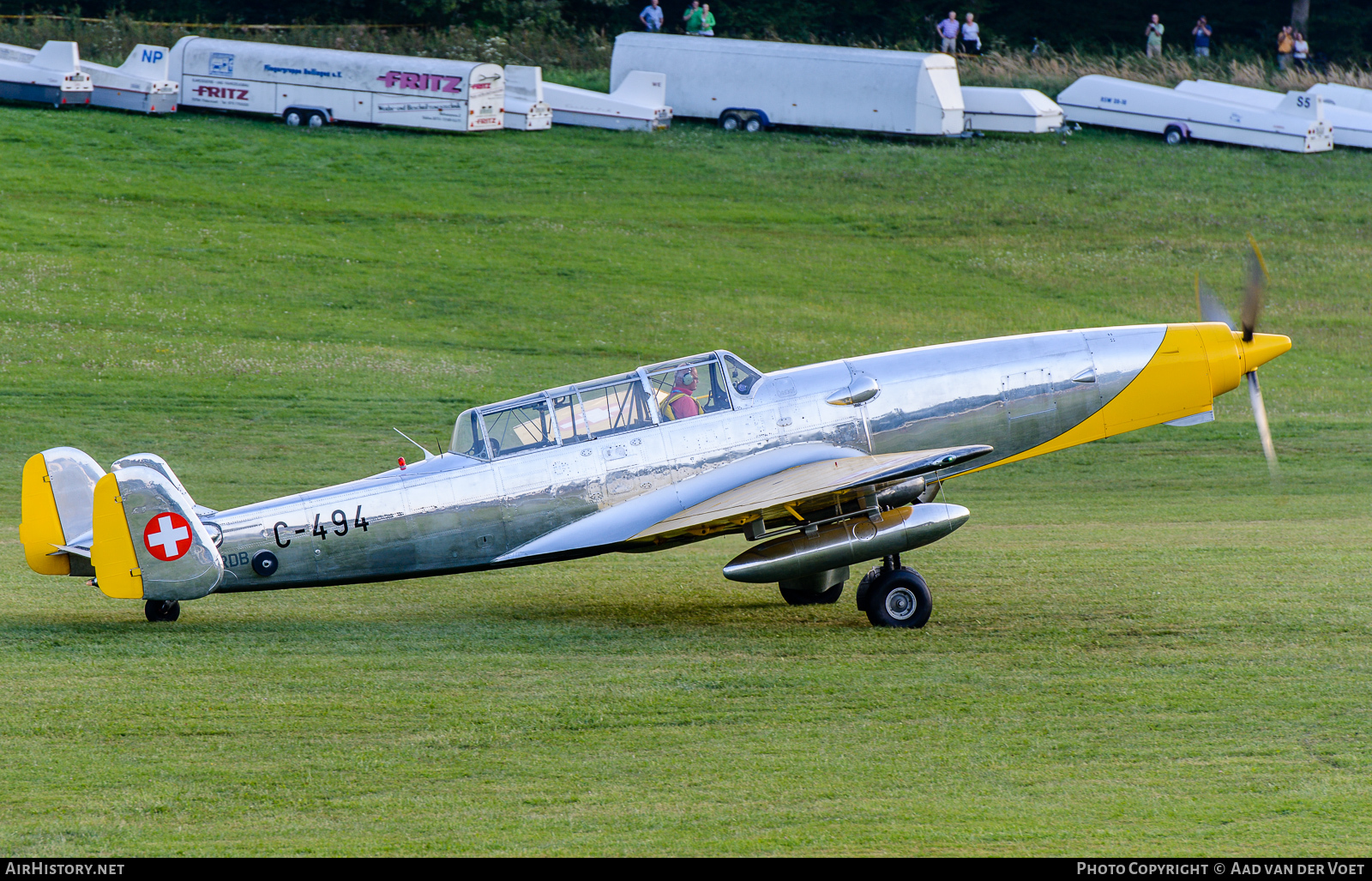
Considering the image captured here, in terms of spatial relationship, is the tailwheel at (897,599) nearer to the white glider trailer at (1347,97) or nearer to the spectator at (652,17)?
the white glider trailer at (1347,97)

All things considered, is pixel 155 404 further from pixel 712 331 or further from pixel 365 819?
pixel 365 819

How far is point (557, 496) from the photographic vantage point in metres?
11.8

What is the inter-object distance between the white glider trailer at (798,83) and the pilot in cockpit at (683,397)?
28.0m

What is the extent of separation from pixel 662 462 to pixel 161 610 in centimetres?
459

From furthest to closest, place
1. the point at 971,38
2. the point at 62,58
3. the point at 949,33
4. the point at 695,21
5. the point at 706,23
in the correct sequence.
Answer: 1. the point at 971,38
2. the point at 949,33
3. the point at 695,21
4. the point at 706,23
5. the point at 62,58

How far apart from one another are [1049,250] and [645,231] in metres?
9.73

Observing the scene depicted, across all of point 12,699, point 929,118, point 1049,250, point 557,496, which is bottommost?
point 12,699

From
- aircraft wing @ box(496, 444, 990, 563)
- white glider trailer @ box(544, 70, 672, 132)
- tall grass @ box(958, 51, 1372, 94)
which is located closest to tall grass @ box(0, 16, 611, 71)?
white glider trailer @ box(544, 70, 672, 132)

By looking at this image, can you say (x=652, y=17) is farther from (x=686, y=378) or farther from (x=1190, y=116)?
(x=686, y=378)

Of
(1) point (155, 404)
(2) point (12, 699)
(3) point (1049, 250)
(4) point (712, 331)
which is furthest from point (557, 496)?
(3) point (1049, 250)

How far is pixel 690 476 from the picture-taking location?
11.9 m

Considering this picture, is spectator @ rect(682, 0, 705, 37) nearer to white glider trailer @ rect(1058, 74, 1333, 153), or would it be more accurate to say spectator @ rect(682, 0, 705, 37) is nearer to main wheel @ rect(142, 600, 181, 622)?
white glider trailer @ rect(1058, 74, 1333, 153)

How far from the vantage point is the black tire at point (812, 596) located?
42.7 feet

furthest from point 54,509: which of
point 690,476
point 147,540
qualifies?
point 690,476
